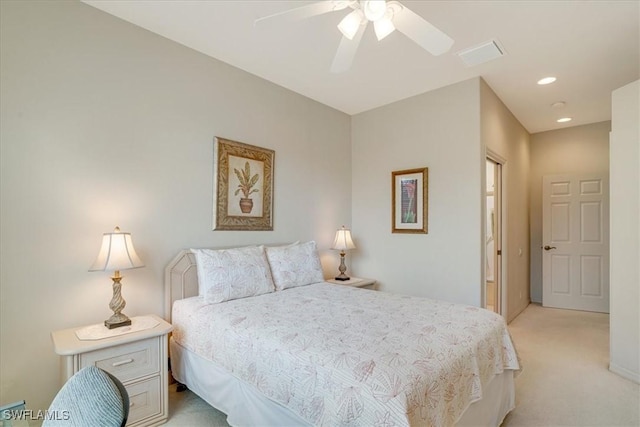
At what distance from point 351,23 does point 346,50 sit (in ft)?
0.68

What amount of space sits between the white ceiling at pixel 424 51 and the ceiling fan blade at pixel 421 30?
0.62 meters

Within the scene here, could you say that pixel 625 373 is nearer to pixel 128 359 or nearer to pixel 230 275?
pixel 230 275

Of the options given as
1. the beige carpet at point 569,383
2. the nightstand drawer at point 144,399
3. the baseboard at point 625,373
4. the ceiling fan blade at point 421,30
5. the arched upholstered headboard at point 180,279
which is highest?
the ceiling fan blade at point 421,30

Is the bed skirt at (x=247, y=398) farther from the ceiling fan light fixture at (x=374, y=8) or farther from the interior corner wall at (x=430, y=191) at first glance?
the ceiling fan light fixture at (x=374, y=8)

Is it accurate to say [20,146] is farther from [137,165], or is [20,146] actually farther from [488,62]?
[488,62]

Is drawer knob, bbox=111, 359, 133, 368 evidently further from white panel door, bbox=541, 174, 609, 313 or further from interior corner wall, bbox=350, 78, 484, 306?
white panel door, bbox=541, 174, 609, 313

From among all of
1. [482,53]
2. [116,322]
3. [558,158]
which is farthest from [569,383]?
[558,158]

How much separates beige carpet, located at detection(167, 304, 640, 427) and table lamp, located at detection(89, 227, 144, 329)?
0.74 metres

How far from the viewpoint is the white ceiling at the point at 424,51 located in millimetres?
2238

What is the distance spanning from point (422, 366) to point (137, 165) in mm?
2361

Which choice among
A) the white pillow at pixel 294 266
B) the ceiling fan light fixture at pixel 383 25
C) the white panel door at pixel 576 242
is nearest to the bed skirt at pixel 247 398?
the white pillow at pixel 294 266

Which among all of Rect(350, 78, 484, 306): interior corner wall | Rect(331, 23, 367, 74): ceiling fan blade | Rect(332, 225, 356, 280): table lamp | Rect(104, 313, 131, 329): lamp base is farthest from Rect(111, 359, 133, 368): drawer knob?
Rect(350, 78, 484, 306): interior corner wall

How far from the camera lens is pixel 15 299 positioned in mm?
1943

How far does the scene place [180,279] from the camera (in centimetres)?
262
